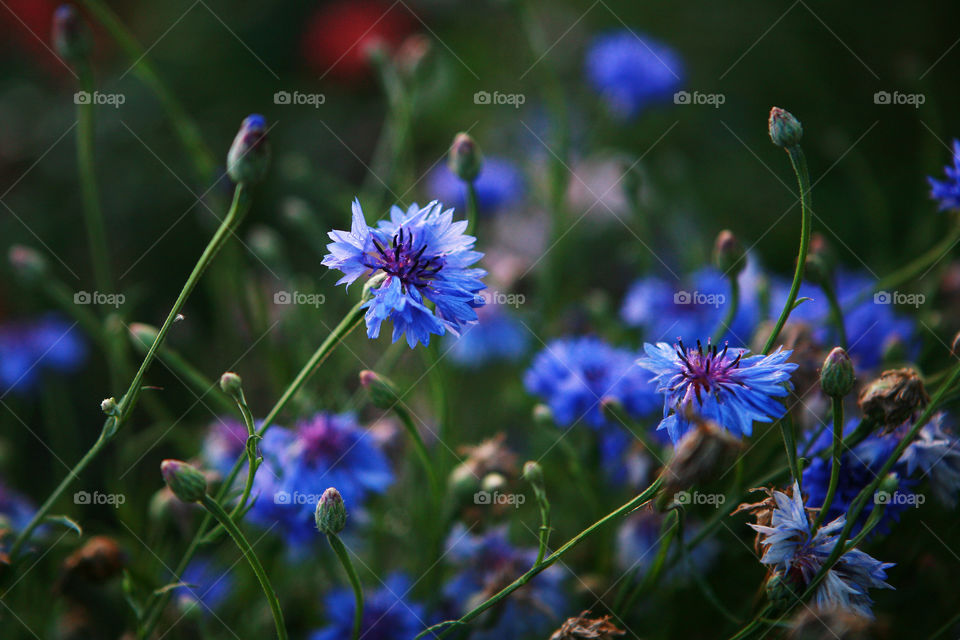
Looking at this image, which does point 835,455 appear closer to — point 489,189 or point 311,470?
point 311,470

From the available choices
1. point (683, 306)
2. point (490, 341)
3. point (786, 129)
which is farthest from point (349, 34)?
point (786, 129)

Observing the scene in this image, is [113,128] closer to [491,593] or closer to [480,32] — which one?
[480,32]

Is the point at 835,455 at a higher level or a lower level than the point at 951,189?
lower

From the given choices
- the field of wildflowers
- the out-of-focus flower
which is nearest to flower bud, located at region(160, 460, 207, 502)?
the field of wildflowers

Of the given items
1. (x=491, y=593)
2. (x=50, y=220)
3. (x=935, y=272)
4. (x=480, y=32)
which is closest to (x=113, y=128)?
(x=50, y=220)

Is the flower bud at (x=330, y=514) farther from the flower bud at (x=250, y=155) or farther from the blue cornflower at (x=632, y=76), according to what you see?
the blue cornflower at (x=632, y=76)

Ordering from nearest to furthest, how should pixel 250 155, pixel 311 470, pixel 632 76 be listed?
pixel 250 155 < pixel 311 470 < pixel 632 76

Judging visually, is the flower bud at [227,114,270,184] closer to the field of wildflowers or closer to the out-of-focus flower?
the field of wildflowers

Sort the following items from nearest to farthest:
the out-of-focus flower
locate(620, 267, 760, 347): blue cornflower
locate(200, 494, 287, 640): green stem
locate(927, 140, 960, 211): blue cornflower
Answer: locate(200, 494, 287, 640): green stem → locate(927, 140, 960, 211): blue cornflower → locate(620, 267, 760, 347): blue cornflower → the out-of-focus flower
